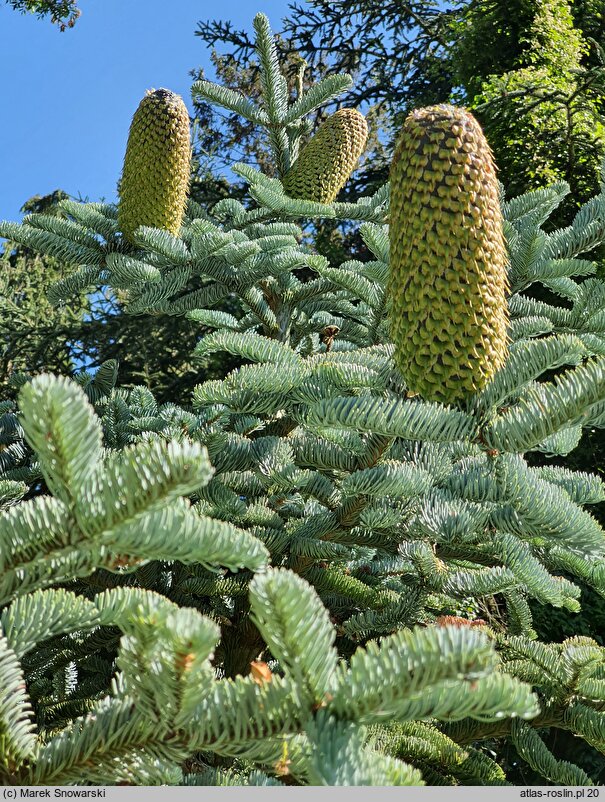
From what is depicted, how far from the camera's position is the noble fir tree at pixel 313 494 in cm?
83

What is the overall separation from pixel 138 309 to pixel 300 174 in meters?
1.04

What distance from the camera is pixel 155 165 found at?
2514 millimetres

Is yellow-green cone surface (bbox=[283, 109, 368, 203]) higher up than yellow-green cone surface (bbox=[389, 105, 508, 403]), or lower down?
higher up

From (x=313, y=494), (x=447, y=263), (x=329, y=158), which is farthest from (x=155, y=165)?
(x=447, y=263)

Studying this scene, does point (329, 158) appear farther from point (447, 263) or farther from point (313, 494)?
point (447, 263)

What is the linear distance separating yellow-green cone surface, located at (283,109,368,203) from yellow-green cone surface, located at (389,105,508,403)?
67.5 inches

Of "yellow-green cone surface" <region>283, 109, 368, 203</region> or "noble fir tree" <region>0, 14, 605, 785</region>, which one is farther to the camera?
"yellow-green cone surface" <region>283, 109, 368, 203</region>

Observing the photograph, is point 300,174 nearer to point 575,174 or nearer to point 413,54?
point 575,174

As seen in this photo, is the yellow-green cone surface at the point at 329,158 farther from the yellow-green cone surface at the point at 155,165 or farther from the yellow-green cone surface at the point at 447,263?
the yellow-green cone surface at the point at 447,263

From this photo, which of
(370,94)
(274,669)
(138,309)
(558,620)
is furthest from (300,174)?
(370,94)

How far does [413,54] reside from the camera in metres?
8.56

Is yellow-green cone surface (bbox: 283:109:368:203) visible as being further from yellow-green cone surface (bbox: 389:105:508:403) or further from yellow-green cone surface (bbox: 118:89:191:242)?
yellow-green cone surface (bbox: 389:105:508:403)

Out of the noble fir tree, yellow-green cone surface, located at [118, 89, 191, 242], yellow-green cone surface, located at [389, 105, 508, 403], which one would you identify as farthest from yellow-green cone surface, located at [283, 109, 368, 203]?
yellow-green cone surface, located at [389, 105, 508, 403]

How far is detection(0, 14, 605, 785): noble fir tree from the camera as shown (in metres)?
0.83
